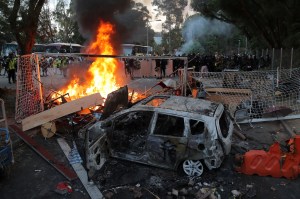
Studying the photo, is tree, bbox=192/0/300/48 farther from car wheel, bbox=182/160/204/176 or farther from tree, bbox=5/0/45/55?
car wheel, bbox=182/160/204/176

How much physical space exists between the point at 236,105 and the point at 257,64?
15123 mm

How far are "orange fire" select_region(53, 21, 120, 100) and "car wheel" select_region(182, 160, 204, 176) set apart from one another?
314 inches

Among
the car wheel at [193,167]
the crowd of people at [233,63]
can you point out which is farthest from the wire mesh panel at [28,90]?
the crowd of people at [233,63]

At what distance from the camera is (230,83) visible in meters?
13.7

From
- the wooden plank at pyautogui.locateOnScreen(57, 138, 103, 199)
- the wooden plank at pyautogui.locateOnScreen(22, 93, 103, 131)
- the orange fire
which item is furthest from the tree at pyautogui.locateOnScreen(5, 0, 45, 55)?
the wooden plank at pyautogui.locateOnScreen(57, 138, 103, 199)

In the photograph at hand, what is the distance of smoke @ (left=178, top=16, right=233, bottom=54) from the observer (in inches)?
2173

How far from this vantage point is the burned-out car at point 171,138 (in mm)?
6563

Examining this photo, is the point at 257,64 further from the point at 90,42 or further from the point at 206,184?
the point at 206,184

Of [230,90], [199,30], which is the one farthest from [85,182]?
[199,30]

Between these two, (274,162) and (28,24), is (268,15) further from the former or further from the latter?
(274,162)

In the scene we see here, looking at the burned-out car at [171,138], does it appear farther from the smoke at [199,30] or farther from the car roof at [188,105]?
the smoke at [199,30]

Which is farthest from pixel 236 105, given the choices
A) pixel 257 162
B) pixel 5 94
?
pixel 5 94

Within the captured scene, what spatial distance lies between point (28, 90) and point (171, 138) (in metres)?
7.19

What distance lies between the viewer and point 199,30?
62906 millimetres
